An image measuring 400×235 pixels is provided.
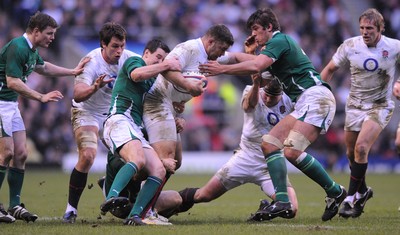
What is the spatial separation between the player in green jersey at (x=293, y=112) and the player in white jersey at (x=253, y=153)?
54 cm

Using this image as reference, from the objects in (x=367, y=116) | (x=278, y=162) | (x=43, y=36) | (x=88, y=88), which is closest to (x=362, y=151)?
(x=367, y=116)

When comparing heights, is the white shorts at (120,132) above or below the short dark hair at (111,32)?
below

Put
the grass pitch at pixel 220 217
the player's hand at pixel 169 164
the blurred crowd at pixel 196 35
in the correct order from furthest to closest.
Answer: the blurred crowd at pixel 196 35 → the player's hand at pixel 169 164 → the grass pitch at pixel 220 217

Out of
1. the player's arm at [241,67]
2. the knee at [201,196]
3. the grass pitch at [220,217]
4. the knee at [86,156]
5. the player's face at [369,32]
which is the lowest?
the grass pitch at [220,217]

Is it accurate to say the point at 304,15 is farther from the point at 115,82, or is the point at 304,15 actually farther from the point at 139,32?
the point at 115,82

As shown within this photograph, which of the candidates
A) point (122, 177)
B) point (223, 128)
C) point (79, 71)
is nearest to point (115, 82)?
point (79, 71)

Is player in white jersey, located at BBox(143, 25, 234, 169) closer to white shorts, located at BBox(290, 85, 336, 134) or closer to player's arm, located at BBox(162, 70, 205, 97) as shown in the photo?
player's arm, located at BBox(162, 70, 205, 97)

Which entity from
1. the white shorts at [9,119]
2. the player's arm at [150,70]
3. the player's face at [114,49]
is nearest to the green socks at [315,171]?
the player's arm at [150,70]

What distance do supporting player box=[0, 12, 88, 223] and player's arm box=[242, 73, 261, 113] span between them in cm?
208

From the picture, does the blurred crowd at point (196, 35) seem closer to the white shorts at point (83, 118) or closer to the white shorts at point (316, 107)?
the white shorts at point (83, 118)

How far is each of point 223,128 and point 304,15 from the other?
17.4 ft

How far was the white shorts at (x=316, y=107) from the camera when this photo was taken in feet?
29.8

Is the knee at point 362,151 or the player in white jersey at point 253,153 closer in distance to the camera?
the player in white jersey at point 253,153

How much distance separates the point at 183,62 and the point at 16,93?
87.0 inches
